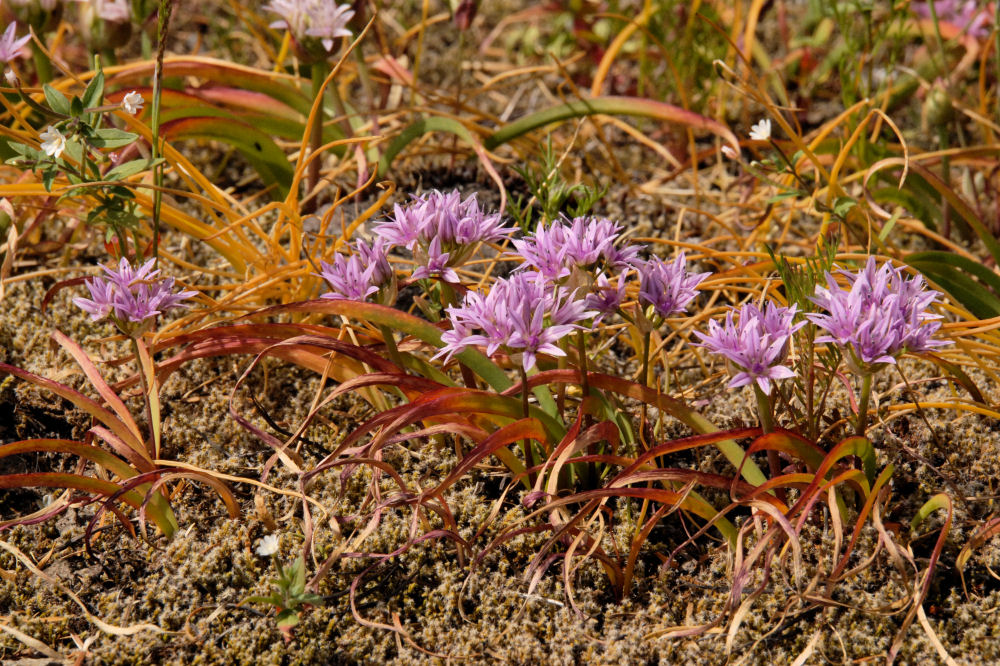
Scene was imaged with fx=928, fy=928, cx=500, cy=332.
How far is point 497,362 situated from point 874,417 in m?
0.66

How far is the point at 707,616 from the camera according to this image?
1331 mm

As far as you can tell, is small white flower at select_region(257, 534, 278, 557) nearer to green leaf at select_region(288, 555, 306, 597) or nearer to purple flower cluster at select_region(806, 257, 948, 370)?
green leaf at select_region(288, 555, 306, 597)

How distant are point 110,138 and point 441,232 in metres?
0.54

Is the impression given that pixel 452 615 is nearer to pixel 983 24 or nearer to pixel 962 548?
pixel 962 548

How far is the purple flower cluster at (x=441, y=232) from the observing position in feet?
4.33

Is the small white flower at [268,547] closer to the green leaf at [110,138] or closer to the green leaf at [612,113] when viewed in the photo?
the green leaf at [110,138]

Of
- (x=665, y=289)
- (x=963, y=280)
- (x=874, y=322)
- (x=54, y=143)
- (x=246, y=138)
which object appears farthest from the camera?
(x=246, y=138)

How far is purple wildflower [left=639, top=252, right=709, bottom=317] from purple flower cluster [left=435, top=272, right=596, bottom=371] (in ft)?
0.32

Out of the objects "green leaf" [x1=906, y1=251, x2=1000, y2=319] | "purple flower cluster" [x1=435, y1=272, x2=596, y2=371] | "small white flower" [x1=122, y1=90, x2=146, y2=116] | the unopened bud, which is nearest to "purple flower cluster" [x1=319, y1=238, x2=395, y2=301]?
"purple flower cluster" [x1=435, y1=272, x2=596, y2=371]

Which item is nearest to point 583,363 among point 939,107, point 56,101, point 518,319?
point 518,319

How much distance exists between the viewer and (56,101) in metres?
1.42

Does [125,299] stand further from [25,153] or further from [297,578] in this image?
[297,578]

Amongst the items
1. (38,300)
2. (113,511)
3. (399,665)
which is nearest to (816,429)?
(399,665)

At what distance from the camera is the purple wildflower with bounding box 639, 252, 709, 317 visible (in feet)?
4.15
